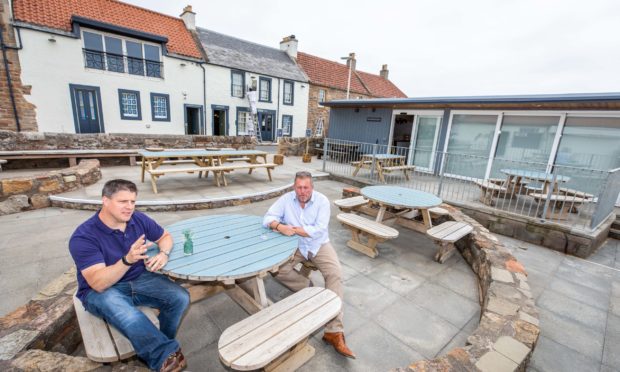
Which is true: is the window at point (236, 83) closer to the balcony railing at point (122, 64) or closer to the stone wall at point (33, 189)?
the balcony railing at point (122, 64)

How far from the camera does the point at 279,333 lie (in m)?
1.72

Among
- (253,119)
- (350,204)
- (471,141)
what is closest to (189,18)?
(253,119)

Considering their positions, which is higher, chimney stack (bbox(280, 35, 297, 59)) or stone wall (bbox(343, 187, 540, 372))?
chimney stack (bbox(280, 35, 297, 59))

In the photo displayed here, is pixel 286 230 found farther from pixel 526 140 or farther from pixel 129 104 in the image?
pixel 129 104

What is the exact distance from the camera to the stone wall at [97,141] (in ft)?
27.2

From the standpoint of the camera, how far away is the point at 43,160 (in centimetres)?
839

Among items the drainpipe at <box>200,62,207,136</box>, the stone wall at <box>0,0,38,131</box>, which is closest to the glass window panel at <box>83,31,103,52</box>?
the stone wall at <box>0,0,38,131</box>

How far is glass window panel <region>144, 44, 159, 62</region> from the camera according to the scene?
1471 centimetres

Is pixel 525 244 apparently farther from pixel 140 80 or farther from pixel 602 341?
pixel 140 80

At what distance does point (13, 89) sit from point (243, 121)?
11.5 metres

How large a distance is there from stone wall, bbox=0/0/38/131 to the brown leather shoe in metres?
16.8

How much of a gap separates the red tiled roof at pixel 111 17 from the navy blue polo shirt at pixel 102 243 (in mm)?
16025

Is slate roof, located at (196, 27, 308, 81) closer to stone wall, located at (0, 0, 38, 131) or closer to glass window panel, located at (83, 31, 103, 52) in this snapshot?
glass window panel, located at (83, 31, 103, 52)

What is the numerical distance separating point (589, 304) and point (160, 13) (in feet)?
71.2
